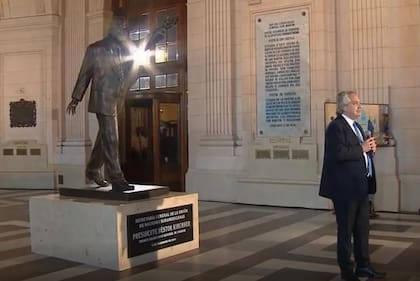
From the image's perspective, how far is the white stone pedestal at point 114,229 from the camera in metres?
5.73

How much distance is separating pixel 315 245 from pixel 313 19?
483 cm

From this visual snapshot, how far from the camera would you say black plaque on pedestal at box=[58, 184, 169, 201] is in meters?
6.02

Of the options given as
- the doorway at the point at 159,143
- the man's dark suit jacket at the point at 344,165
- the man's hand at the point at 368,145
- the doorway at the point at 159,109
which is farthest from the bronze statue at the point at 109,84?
the doorway at the point at 159,143

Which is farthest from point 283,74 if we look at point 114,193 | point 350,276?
point 350,276

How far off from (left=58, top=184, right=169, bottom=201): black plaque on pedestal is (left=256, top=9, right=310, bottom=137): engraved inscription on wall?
14.7ft

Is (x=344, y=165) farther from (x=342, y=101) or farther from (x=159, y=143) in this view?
(x=159, y=143)

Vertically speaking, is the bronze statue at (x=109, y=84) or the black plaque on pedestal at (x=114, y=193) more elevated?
the bronze statue at (x=109, y=84)

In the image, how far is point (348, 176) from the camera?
4.87 m

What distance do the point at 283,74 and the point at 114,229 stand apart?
5734 mm

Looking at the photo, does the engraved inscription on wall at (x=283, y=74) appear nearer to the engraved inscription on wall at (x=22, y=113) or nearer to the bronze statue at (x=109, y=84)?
the bronze statue at (x=109, y=84)

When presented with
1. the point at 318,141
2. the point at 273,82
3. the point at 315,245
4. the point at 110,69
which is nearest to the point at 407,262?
the point at 315,245

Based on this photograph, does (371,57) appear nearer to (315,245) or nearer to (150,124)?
(315,245)

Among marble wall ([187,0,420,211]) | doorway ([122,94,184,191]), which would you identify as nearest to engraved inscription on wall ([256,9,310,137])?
marble wall ([187,0,420,211])

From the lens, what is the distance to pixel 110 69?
6.30 meters
